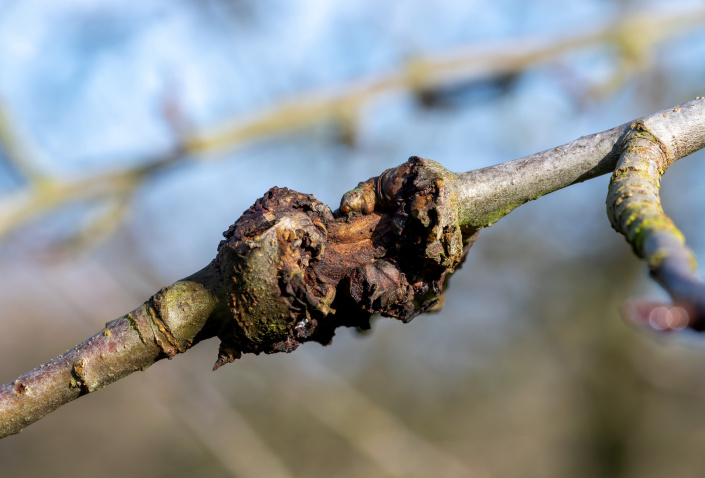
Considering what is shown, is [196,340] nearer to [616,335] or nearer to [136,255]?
[136,255]

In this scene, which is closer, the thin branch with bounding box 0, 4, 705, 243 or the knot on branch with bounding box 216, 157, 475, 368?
the knot on branch with bounding box 216, 157, 475, 368

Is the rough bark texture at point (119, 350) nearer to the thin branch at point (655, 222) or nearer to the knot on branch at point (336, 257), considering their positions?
the knot on branch at point (336, 257)

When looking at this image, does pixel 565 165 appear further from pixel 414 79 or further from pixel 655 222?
pixel 414 79

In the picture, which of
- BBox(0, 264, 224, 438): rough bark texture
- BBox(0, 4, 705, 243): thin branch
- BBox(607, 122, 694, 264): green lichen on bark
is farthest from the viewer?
BBox(0, 4, 705, 243): thin branch

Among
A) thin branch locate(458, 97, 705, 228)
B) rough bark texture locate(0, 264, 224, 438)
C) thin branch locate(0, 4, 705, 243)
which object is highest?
thin branch locate(0, 4, 705, 243)

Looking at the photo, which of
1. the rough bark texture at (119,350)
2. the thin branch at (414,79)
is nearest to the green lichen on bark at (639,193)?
the rough bark texture at (119,350)

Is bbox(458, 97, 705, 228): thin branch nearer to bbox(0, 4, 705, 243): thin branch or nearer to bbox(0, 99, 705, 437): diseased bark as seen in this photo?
bbox(0, 99, 705, 437): diseased bark

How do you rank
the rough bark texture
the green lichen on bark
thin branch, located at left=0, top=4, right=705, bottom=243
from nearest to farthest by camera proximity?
the green lichen on bark
the rough bark texture
thin branch, located at left=0, top=4, right=705, bottom=243

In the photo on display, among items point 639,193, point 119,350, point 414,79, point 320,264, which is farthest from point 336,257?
point 414,79

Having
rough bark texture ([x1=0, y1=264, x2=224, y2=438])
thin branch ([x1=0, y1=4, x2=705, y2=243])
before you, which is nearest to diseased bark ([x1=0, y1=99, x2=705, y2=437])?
rough bark texture ([x1=0, y1=264, x2=224, y2=438])
